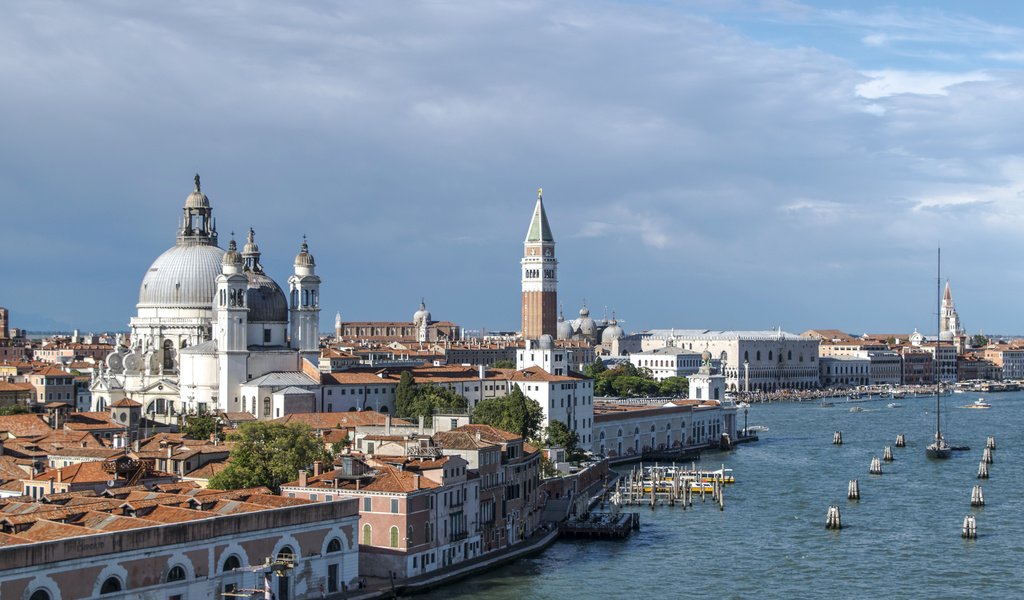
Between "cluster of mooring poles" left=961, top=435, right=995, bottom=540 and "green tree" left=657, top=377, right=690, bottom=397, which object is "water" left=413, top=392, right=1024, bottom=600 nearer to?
"cluster of mooring poles" left=961, top=435, right=995, bottom=540

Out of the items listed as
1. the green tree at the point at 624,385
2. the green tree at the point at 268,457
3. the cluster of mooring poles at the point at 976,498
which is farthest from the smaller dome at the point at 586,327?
the green tree at the point at 268,457

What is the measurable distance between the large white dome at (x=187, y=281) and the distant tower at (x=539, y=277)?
2639 cm

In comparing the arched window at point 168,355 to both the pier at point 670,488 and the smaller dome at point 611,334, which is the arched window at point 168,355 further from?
the smaller dome at point 611,334

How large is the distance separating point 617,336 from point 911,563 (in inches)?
2876

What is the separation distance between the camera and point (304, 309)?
135 feet

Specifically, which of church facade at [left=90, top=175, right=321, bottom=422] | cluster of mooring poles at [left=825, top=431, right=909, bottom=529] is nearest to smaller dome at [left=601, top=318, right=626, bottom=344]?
cluster of mooring poles at [left=825, top=431, right=909, bottom=529]

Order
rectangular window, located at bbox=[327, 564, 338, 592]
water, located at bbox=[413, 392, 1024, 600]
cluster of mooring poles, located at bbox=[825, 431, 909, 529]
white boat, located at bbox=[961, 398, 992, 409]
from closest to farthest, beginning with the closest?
rectangular window, located at bbox=[327, 564, 338, 592], water, located at bbox=[413, 392, 1024, 600], cluster of mooring poles, located at bbox=[825, 431, 909, 529], white boat, located at bbox=[961, 398, 992, 409]

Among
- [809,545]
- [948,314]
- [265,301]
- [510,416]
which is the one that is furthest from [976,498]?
[948,314]

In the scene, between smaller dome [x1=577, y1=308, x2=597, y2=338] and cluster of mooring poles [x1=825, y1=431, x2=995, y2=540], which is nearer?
cluster of mooring poles [x1=825, y1=431, x2=995, y2=540]

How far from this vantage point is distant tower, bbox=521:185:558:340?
68.7m

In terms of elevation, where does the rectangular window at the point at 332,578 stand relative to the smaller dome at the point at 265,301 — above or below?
below

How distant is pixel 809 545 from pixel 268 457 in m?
9.40

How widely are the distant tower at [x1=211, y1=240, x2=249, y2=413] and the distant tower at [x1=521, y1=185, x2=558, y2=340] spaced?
30.7 m

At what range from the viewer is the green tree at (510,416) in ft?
110
